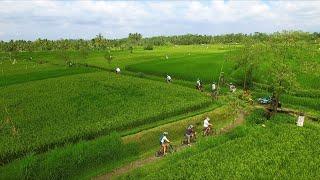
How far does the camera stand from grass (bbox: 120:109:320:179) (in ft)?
78.9

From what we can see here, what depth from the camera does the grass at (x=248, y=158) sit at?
24047 millimetres

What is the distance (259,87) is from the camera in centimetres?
5575

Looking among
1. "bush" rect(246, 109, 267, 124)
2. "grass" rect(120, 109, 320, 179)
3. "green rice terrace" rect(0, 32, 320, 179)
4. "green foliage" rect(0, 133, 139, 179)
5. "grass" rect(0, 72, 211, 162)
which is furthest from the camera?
"bush" rect(246, 109, 267, 124)

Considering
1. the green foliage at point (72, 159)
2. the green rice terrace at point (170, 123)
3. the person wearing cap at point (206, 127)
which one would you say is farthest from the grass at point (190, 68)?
the green foliage at point (72, 159)

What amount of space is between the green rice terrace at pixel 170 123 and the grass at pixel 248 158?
0.24 feet

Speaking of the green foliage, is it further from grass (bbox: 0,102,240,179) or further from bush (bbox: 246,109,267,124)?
bush (bbox: 246,109,267,124)

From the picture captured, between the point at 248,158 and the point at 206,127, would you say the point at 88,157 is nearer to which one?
the point at 206,127

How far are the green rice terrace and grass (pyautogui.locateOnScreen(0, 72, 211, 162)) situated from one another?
97 millimetres

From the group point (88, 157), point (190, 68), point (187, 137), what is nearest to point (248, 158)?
point (187, 137)

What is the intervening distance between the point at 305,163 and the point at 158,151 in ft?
37.9

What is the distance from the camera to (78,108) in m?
42.5

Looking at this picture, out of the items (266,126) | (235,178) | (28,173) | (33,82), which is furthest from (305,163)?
(33,82)

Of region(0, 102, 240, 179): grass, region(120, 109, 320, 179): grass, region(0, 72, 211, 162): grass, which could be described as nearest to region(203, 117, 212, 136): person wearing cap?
region(0, 102, 240, 179): grass

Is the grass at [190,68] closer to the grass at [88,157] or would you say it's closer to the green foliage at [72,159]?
the grass at [88,157]
